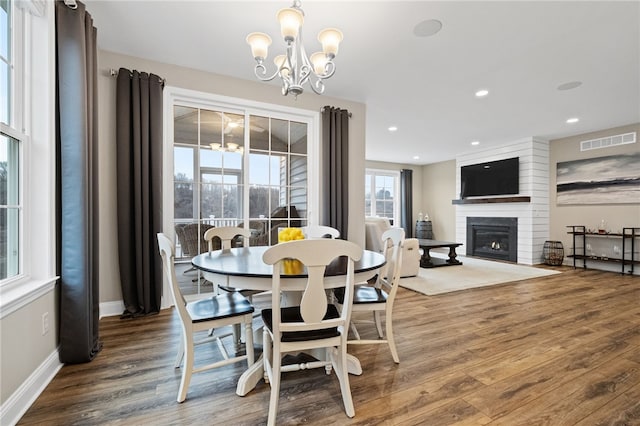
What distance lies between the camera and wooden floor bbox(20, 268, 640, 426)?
1.50m

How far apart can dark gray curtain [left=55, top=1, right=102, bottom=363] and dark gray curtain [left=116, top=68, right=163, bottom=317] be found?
2.66 feet

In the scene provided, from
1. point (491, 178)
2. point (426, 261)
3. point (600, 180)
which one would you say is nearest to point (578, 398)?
point (426, 261)

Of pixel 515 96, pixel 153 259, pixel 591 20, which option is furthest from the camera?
pixel 515 96

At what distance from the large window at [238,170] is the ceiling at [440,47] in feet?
1.83

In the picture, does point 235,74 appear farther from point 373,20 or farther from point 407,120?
point 407,120

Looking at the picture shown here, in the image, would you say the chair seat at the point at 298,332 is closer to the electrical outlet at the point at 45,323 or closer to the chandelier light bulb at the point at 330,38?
the electrical outlet at the point at 45,323

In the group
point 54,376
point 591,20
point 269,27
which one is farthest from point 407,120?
point 54,376

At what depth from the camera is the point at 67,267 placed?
1963mm

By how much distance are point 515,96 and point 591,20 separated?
167cm

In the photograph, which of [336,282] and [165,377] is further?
[165,377]

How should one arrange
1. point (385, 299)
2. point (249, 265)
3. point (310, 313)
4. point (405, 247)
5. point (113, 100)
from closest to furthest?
point (310, 313) < point (249, 265) < point (385, 299) < point (113, 100) < point (405, 247)

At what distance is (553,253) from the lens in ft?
19.5

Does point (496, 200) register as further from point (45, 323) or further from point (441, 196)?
point (45, 323)

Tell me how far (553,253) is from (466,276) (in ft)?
8.40
